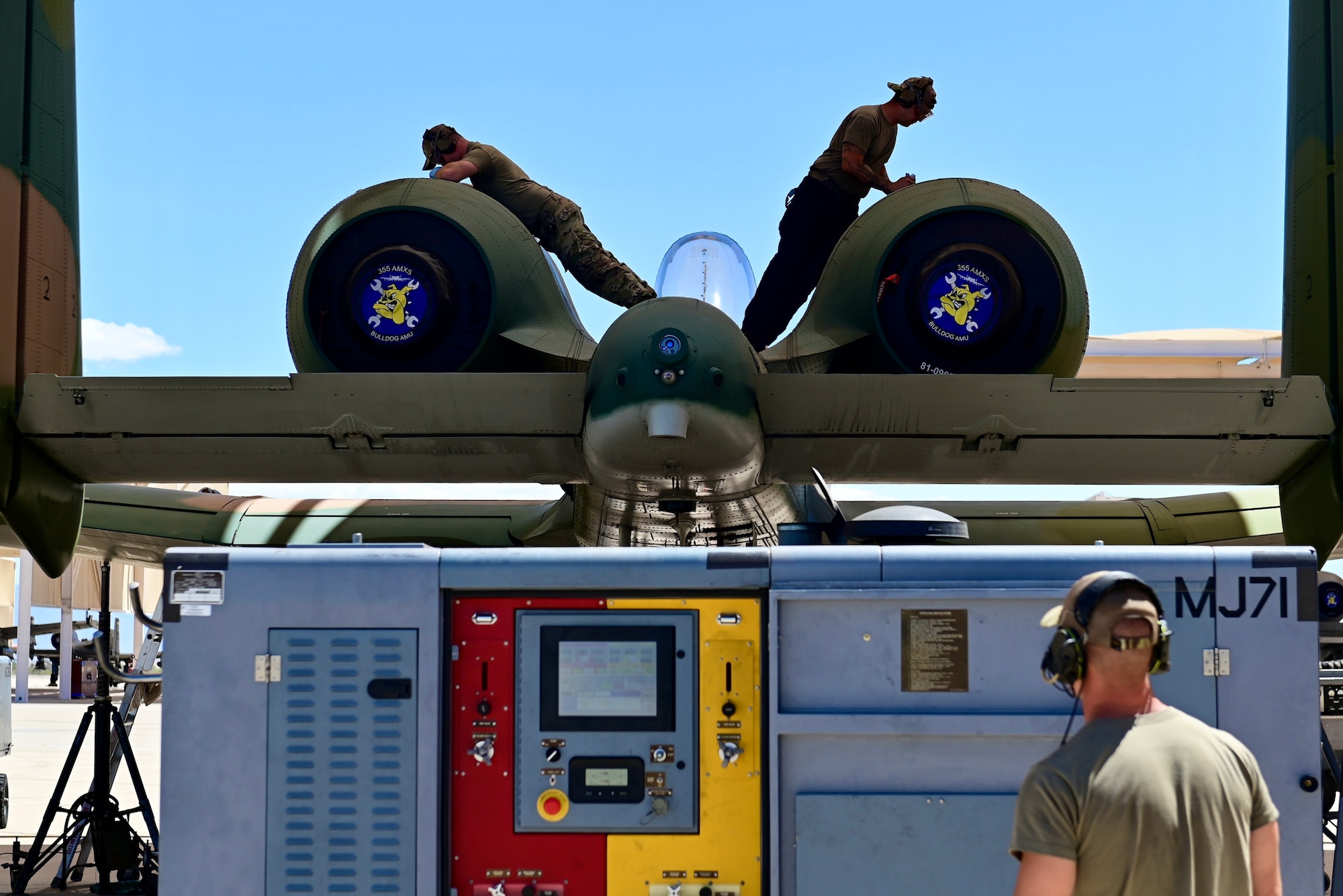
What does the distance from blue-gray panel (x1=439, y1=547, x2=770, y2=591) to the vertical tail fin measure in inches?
145

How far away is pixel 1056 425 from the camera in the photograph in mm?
6598

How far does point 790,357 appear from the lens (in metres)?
7.45

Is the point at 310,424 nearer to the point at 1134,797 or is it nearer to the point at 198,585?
the point at 198,585

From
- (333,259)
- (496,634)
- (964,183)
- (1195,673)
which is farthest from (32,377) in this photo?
(1195,673)

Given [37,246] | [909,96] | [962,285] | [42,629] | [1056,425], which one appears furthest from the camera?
[42,629]

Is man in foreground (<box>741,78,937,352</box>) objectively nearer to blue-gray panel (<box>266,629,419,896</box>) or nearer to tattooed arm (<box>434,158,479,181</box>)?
tattooed arm (<box>434,158,479,181</box>)

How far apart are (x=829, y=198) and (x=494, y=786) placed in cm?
518

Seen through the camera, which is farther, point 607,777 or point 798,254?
point 798,254

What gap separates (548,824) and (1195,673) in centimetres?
215

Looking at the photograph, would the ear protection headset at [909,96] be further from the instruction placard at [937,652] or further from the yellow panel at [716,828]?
the yellow panel at [716,828]

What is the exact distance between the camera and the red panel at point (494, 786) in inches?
160

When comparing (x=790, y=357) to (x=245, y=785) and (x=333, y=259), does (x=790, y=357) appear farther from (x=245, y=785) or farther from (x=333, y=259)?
(x=245, y=785)

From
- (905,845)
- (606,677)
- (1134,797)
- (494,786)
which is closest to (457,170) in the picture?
(606,677)

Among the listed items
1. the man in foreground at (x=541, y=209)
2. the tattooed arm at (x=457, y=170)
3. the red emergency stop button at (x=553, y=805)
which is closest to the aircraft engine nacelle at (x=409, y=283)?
the tattooed arm at (x=457, y=170)
